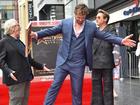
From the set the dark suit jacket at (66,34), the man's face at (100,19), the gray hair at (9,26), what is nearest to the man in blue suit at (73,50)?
the dark suit jacket at (66,34)

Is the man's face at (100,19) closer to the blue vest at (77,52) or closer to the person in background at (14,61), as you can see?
the blue vest at (77,52)

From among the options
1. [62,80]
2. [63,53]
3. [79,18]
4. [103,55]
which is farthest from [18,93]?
[103,55]

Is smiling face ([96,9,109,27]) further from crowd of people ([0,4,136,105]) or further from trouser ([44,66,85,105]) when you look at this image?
Result: trouser ([44,66,85,105])

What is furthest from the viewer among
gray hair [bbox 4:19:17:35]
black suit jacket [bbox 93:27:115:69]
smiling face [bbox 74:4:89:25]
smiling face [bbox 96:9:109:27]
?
black suit jacket [bbox 93:27:115:69]

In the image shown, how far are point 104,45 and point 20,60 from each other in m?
1.60

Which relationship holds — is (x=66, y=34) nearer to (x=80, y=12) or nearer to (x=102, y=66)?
(x=80, y=12)

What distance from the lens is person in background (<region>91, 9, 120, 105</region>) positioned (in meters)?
7.91

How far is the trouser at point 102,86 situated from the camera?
8.03m

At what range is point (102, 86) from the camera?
26.9 feet

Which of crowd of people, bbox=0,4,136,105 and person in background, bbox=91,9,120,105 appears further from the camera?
person in background, bbox=91,9,120,105

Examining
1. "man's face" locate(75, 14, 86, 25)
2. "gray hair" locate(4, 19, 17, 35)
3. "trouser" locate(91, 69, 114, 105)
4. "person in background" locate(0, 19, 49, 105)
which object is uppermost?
"man's face" locate(75, 14, 86, 25)

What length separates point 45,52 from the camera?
10531 millimetres

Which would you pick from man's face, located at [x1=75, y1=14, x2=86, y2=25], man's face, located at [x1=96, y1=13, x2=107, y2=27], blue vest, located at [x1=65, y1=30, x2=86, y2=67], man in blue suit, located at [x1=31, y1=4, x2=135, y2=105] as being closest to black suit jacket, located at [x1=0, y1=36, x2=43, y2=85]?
man in blue suit, located at [x1=31, y1=4, x2=135, y2=105]

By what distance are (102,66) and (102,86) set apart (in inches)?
17.5
